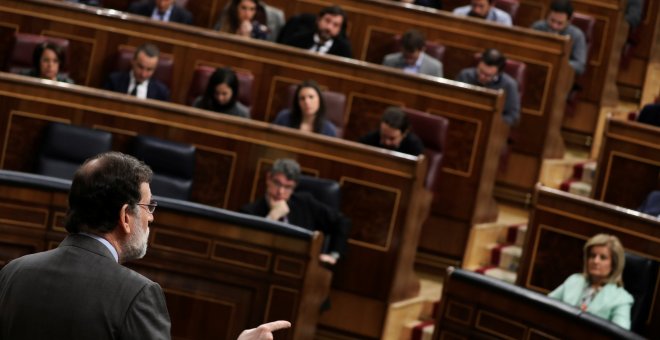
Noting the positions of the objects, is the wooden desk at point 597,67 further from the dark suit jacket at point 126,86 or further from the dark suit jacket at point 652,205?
the dark suit jacket at point 126,86

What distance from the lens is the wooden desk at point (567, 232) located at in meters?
2.73

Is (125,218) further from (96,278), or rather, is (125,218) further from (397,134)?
(397,134)

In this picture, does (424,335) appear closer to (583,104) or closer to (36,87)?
(36,87)

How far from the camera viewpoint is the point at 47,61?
3.35 meters

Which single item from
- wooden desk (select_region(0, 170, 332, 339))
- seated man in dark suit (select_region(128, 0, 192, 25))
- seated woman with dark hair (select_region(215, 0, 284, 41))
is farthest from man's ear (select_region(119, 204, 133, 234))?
seated man in dark suit (select_region(128, 0, 192, 25))

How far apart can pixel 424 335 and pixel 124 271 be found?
190 centimetres

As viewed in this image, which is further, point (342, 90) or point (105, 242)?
point (342, 90)

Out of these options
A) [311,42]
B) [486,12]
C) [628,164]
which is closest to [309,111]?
[311,42]

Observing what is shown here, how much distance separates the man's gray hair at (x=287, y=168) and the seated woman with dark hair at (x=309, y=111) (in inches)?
15.4

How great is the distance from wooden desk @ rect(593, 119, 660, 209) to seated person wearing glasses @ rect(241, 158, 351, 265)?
2.34 ft

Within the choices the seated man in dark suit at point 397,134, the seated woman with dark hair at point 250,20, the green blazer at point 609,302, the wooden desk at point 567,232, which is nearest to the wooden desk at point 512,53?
the seated woman with dark hair at point 250,20

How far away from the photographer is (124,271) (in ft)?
4.05

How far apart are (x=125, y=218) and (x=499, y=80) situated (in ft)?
8.08

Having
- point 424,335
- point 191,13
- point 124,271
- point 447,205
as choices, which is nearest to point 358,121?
point 447,205
